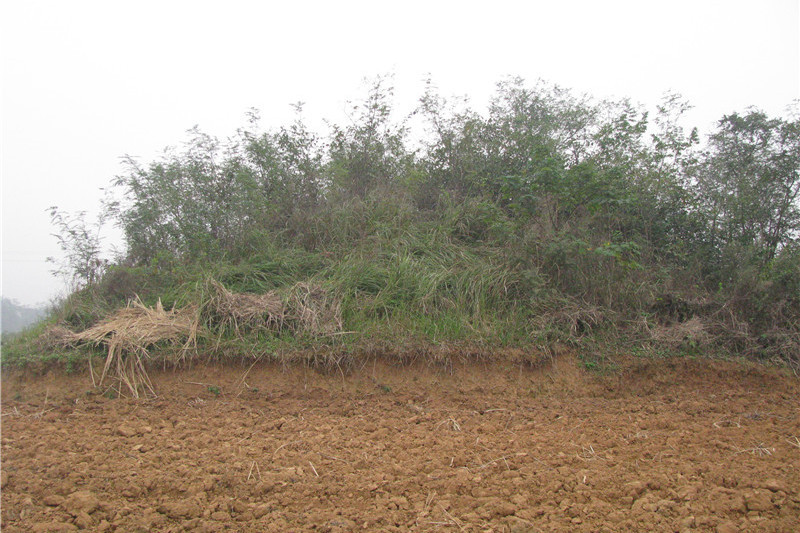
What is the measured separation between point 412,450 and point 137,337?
3055 mm

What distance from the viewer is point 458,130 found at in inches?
305

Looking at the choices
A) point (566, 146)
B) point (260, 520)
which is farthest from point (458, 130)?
point (260, 520)

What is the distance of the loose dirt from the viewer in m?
2.55

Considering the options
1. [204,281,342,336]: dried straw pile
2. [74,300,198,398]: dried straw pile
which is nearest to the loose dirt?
[74,300,198,398]: dried straw pile

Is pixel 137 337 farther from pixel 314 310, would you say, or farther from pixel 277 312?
pixel 314 310

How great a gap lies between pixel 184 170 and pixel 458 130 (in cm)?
418

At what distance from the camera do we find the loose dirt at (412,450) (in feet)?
8.36

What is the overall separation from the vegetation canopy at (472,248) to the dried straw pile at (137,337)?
0.19 meters

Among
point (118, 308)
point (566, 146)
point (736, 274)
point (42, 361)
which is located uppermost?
point (566, 146)

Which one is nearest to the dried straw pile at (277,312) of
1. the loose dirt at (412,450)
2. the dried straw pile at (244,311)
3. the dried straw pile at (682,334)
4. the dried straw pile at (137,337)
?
the dried straw pile at (244,311)

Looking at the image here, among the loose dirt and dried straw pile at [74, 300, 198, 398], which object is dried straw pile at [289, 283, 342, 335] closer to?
the loose dirt

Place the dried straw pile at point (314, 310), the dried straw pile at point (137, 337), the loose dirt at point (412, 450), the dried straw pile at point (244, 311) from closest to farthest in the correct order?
the loose dirt at point (412, 450) → the dried straw pile at point (137, 337) → the dried straw pile at point (314, 310) → the dried straw pile at point (244, 311)

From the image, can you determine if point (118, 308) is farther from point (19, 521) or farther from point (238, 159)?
point (19, 521)

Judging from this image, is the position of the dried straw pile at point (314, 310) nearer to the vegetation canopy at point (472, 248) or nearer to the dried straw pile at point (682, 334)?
the vegetation canopy at point (472, 248)
